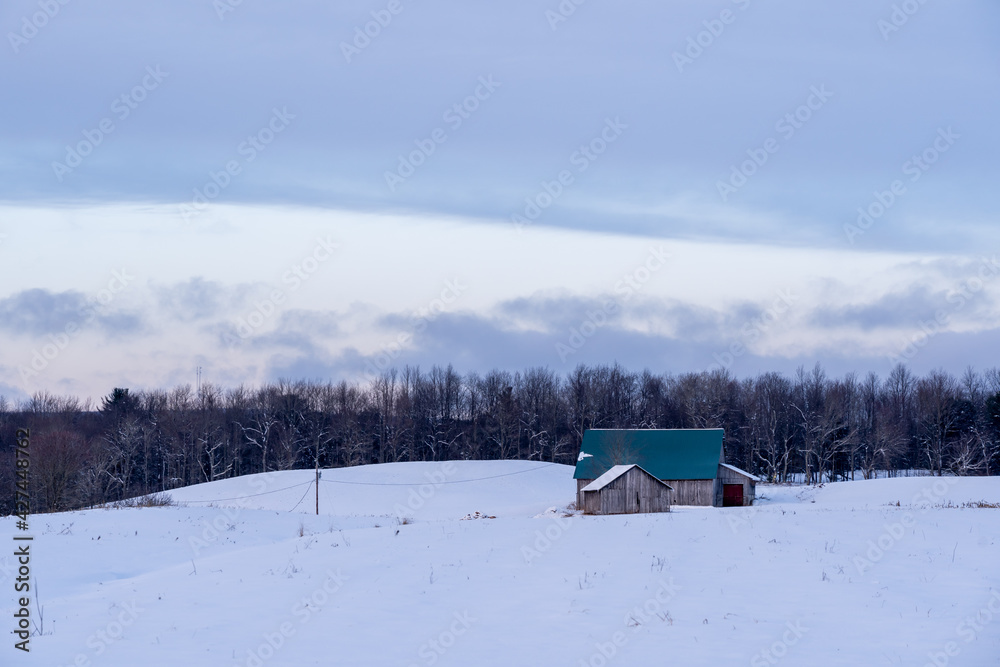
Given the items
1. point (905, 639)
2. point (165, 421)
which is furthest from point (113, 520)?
point (165, 421)

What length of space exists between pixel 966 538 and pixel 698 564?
814cm

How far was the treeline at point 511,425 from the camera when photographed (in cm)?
8369

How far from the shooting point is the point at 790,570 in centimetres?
1781

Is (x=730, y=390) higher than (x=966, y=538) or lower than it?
higher

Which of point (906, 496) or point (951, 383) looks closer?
point (906, 496)

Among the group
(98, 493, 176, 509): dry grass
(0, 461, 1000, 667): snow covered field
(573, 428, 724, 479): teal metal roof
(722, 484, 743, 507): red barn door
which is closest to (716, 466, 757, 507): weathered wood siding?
(722, 484, 743, 507): red barn door

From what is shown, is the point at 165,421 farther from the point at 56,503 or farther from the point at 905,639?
the point at 905,639

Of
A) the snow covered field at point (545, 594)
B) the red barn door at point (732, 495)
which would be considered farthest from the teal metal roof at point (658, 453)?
the snow covered field at point (545, 594)

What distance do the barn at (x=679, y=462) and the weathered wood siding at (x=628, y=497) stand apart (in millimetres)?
8153

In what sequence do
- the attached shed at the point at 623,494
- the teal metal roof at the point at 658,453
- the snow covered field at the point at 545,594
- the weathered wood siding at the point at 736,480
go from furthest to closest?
the weathered wood siding at the point at 736,480 < the teal metal roof at the point at 658,453 < the attached shed at the point at 623,494 < the snow covered field at the point at 545,594

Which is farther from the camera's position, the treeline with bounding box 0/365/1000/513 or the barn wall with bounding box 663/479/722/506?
the treeline with bounding box 0/365/1000/513

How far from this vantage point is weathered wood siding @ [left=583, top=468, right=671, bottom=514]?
42500 mm

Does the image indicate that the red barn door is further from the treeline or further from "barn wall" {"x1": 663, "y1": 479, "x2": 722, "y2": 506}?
the treeline

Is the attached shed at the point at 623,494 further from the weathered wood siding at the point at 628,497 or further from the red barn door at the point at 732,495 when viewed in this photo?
the red barn door at the point at 732,495
